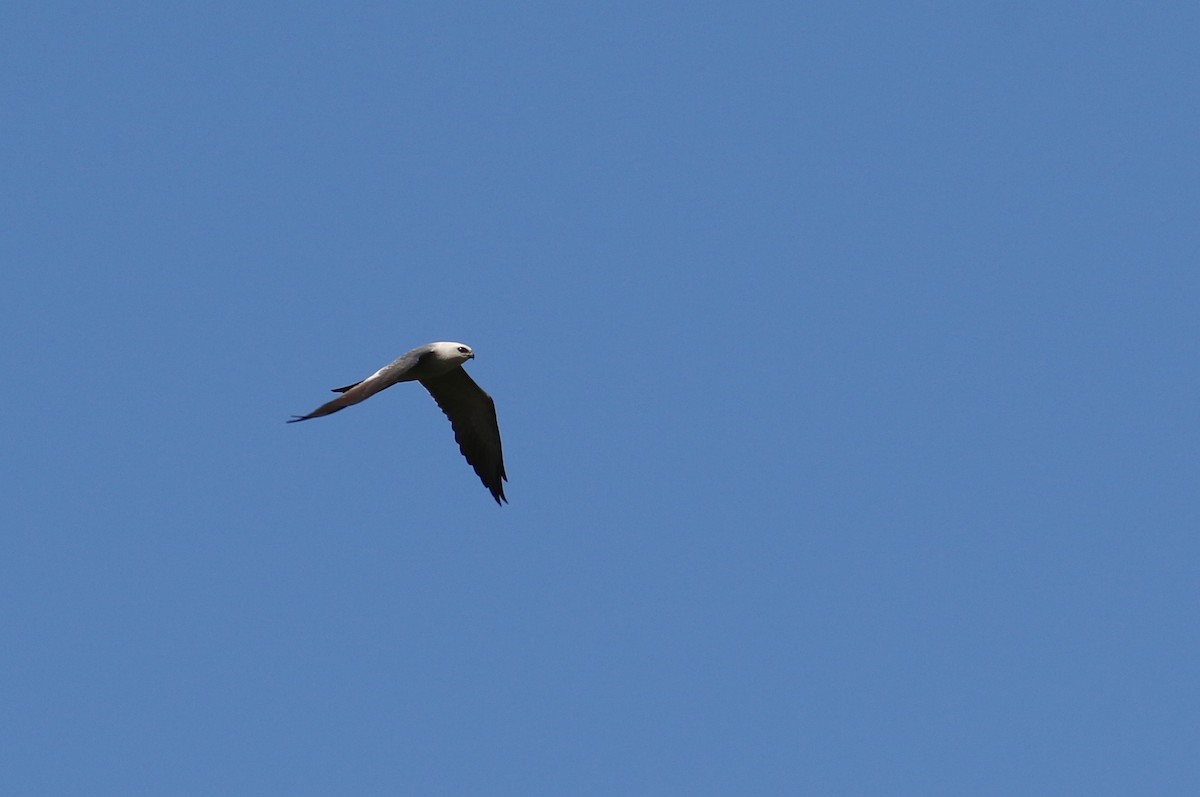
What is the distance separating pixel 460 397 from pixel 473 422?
591 mm

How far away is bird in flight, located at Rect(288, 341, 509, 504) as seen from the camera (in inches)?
937

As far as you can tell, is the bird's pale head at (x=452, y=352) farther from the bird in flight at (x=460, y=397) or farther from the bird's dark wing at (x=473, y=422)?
the bird's dark wing at (x=473, y=422)

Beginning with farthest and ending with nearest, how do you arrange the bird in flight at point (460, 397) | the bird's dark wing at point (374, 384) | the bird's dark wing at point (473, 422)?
the bird's dark wing at point (473, 422) → the bird in flight at point (460, 397) → the bird's dark wing at point (374, 384)

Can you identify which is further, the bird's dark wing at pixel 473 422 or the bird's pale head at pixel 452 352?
the bird's dark wing at pixel 473 422

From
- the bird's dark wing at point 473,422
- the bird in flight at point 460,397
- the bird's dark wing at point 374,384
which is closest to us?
the bird's dark wing at point 374,384

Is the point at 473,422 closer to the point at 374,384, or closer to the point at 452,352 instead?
the point at 452,352

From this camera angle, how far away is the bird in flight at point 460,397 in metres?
23.8

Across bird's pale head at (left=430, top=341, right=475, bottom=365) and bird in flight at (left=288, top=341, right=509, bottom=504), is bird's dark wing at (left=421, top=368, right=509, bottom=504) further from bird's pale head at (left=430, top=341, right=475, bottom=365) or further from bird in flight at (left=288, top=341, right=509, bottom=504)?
bird's pale head at (left=430, top=341, right=475, bottom=365)

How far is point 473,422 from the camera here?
85.9 ft

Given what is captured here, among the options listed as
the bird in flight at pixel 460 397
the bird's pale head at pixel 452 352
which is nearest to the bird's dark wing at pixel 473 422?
the bird in flight at pixel 460 397

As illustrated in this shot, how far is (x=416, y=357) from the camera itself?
942 inches

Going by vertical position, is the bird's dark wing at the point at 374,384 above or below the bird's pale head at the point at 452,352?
below

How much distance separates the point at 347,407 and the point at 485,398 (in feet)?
19.6

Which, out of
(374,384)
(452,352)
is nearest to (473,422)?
(452,352)
